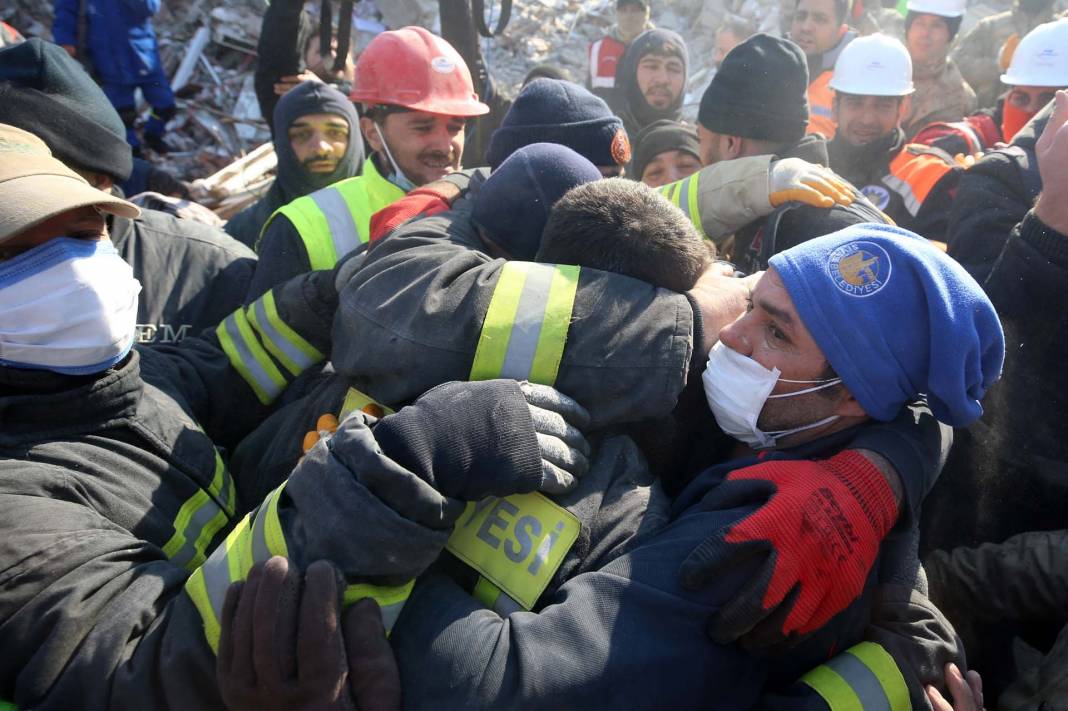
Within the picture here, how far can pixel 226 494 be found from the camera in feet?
7.56

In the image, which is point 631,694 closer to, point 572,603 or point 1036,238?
point 572,603

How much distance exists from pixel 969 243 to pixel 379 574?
285 cm

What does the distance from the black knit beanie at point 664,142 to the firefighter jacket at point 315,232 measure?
6.30 ft

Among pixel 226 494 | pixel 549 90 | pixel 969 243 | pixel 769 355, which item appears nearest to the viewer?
pixel 769 355

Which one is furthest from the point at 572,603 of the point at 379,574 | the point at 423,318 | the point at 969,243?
the point at 969,243

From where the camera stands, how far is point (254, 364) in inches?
105

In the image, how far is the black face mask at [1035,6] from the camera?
7.23m

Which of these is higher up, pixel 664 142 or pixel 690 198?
pixel 690 198

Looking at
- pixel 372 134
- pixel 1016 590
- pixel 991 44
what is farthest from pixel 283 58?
pixel 991 44

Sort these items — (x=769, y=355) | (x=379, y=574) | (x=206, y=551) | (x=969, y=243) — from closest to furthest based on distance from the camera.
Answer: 1. (x=379, y=574)
2. (x=769, y=355)
3. (x=206, y=551)
4. (x=969, y=243)

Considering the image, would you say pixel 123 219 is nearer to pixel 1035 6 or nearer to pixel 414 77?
pixel 414 77

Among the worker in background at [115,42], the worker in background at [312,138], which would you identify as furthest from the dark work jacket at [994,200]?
the worker in background at [115,42]

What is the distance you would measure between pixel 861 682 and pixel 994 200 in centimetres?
237

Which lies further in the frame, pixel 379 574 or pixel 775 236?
pixel 775 236
